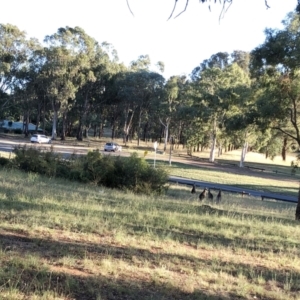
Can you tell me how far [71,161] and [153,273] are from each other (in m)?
15.0

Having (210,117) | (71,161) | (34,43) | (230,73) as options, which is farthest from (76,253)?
(34,43)

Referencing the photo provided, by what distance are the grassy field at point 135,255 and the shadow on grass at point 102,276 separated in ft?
0.03

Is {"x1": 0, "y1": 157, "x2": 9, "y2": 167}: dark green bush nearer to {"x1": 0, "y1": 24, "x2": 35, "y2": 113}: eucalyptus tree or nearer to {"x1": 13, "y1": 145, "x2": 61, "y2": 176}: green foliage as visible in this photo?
{"x1": 13, "y1": 145, "x2": 61, "y2": 176}: green foliage

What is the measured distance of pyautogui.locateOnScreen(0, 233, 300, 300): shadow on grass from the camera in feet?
13.9

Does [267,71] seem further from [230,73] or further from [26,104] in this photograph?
[26,104]

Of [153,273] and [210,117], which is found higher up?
[210,117]

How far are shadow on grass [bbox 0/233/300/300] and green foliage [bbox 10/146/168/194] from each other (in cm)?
1159

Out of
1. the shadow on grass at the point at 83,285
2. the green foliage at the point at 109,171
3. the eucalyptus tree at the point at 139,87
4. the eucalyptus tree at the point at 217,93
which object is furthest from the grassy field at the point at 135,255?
the eucalyptus tree at the point at 139,87

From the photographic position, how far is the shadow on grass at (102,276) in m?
4.24

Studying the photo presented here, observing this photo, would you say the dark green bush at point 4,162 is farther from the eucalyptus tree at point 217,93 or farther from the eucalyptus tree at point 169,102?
the eucalyptus tree at point 169,102

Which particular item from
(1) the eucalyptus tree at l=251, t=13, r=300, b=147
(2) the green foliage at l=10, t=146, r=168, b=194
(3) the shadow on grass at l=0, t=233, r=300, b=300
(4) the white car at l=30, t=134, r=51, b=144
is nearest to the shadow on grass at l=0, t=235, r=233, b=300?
(3) the shadow on grass at l=0, t=233, r=300, b=300

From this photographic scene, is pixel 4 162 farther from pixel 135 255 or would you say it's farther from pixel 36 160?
pixel 135 255

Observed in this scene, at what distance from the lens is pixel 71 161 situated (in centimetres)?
1952

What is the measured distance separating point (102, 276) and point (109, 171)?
1371 cm
